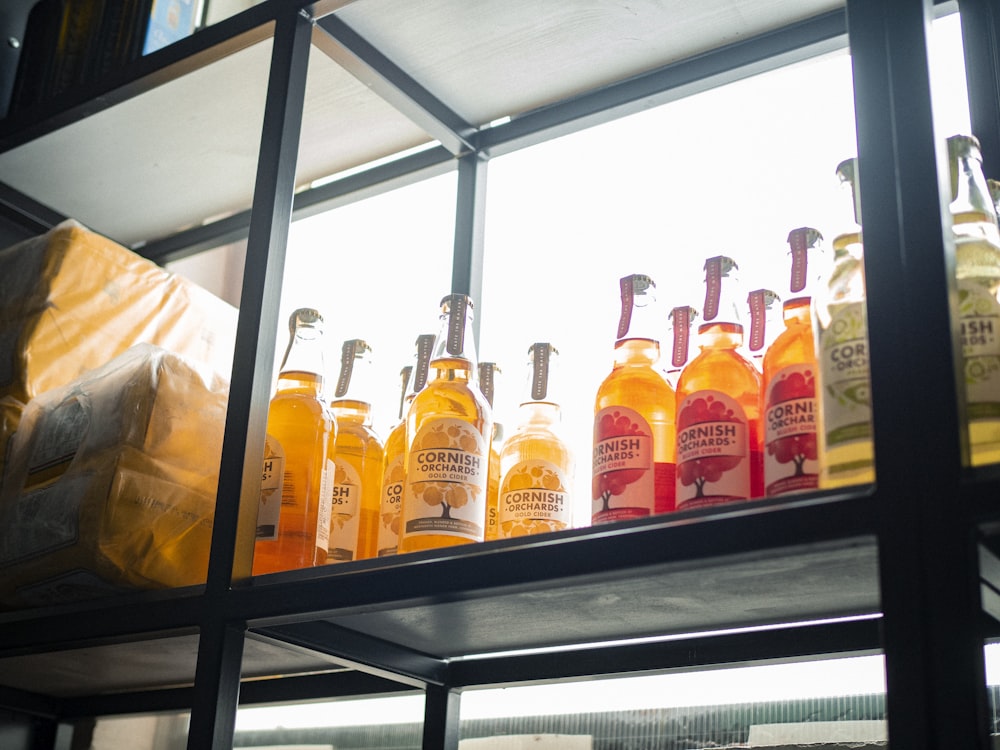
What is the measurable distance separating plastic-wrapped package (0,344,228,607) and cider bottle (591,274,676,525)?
17.4 inches

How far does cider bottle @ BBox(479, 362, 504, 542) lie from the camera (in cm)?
109

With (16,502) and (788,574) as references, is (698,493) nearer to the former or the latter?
(788,574)

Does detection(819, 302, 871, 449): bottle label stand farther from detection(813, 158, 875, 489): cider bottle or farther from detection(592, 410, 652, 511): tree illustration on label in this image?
detection(592, 410, 652, 511): tree illustration on label

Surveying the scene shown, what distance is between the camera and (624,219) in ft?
4.90

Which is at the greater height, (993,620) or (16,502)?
(16,502)

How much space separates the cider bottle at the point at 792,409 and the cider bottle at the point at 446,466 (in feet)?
0.88

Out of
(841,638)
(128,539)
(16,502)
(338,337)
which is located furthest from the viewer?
(338,337)

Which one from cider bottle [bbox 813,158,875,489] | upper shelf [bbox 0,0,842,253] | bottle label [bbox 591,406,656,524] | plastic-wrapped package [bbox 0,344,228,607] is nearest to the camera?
cider bottle [bbox 813,158,875,489]

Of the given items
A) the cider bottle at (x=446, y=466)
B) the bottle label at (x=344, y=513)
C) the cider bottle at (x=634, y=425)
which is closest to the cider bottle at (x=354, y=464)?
the bottle label at (x=344, y=513)

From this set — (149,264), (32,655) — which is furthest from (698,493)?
(149,264)

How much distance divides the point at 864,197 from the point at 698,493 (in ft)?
0.81

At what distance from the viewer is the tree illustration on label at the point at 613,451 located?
3.01ft

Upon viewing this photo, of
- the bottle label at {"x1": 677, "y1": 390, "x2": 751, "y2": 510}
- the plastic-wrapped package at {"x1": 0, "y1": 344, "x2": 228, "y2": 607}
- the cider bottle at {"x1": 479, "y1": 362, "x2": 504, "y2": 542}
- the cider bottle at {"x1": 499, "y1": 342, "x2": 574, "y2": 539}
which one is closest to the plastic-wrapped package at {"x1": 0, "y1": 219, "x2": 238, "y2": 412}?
the plastic-wrapped package at {"x1": 0, "y1": 344, "x2": 228, "y2": 607}

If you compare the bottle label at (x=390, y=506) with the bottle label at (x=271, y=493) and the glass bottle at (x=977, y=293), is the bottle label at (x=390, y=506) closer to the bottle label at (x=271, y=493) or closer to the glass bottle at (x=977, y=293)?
the bottle label at (x=271, y=493)
